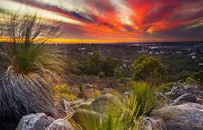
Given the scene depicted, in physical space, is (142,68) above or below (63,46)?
below

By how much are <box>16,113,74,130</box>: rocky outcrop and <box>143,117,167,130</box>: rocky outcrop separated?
1329mm

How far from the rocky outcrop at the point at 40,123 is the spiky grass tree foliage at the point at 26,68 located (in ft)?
1.30

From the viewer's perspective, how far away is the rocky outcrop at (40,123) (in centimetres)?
375

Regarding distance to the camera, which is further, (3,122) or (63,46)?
(63,46)

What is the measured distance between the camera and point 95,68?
28.0 meters

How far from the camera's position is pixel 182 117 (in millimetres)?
5578

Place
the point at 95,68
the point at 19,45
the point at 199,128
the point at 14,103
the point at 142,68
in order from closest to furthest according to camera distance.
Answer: the point at 14,103 < the point at 19,45 < the point at 199,128 < the point at 142,68 < the point at 95,68

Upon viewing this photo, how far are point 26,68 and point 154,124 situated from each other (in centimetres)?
226

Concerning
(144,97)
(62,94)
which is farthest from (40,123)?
(62,94)

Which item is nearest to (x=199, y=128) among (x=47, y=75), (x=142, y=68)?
(x=47, y=75)

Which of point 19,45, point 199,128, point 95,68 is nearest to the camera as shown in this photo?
point 19,45

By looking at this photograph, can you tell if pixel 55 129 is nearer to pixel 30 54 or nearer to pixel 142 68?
pixel 30 54

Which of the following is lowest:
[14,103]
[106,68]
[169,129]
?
[106,68]

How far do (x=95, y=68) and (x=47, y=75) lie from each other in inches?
902
